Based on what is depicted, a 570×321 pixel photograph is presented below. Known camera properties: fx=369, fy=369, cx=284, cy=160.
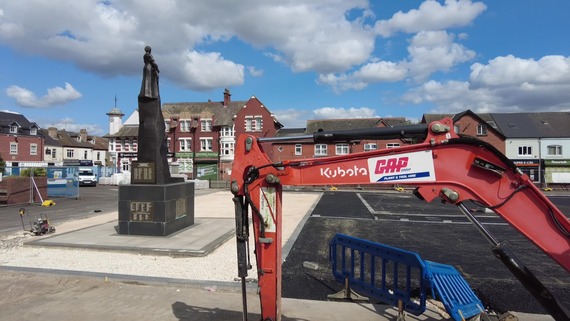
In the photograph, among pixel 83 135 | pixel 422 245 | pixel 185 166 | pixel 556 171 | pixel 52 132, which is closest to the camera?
pixel 422 245

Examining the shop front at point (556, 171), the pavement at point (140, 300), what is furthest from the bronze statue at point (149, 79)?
the shop front at point (556, 171)

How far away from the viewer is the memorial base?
10500mm

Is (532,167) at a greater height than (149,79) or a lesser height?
lesser

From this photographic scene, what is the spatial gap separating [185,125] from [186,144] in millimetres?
2905

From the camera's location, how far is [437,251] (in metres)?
10.1

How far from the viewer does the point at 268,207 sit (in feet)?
12.6

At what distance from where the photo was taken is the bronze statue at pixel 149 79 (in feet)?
36.5

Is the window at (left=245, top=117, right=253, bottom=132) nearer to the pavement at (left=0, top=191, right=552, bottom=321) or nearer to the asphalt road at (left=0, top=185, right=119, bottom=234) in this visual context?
the asphalt road at (left=0, top=185, right=119, bottom=234)

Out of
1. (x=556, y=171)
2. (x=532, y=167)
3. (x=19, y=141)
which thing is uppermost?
(x=19, y=141)

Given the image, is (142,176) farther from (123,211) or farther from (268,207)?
(268,207)

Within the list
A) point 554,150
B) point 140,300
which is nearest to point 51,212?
point 140,300

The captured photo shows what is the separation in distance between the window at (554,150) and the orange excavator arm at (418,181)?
49.0m

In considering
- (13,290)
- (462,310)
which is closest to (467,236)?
(462,310)

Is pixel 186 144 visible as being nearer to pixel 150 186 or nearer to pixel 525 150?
pixel 525 150
